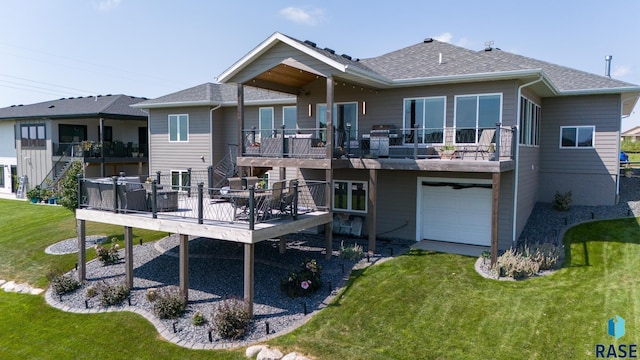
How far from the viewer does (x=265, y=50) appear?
522 inches

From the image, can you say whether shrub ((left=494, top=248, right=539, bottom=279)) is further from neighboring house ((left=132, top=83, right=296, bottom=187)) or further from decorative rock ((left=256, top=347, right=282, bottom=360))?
neighboring house ((left=132, top=83, right=296, bottom=187))

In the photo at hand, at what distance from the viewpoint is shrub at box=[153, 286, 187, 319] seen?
33.9 feet

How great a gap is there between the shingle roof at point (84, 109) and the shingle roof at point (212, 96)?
227 inches

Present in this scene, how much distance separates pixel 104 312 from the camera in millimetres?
11055

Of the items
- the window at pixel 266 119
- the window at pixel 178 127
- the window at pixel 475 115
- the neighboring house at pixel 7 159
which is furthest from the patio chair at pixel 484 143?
the neighboring house at pixel 7 159

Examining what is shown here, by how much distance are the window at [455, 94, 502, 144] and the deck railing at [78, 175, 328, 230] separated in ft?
16.4

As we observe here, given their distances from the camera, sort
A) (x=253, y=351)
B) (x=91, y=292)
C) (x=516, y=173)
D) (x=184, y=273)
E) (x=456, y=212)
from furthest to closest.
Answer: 1. (x=456, y=212)
2. (x=516, y=173)
3. (x=91, y=292)
4. (x=184, y=273)
5. (x=253, y=351)

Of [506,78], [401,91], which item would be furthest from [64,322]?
[506,78]

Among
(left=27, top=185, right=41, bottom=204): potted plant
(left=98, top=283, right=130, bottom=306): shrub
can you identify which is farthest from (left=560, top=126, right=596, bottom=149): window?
(left=27, top=185, right=41, bottom=204): potted plant

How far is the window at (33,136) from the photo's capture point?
1139 inches

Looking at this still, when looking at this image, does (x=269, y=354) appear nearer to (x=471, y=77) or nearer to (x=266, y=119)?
(x=471, y=77)

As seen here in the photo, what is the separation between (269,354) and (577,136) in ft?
48.2

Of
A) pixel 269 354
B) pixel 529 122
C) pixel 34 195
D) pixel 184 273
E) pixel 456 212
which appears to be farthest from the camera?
pixel 34 195

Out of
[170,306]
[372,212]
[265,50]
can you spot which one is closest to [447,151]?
[372,212]
